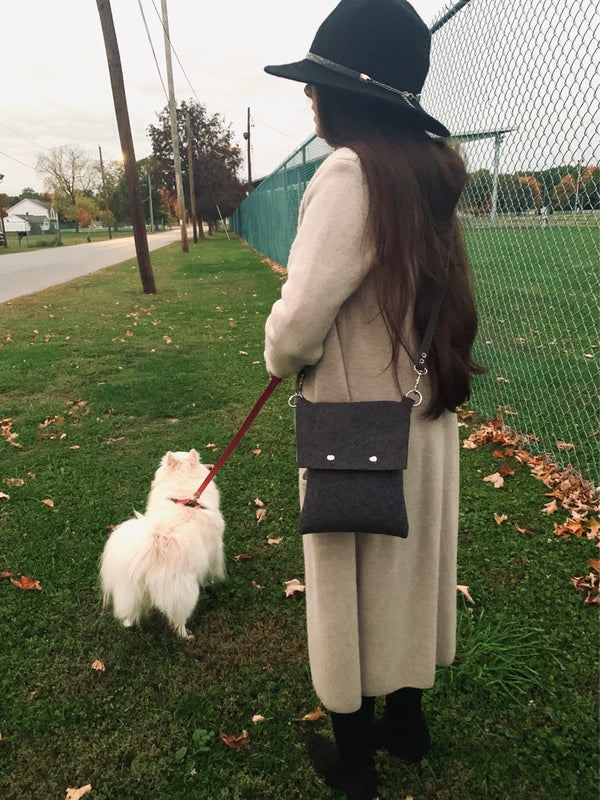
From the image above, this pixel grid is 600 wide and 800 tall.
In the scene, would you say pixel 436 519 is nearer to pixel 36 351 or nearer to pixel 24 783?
pixel 24 783

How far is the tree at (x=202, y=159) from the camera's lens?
4294 cm

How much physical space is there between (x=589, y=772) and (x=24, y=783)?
203 centimetres

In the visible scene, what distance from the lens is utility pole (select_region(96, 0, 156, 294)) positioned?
37.6 ft

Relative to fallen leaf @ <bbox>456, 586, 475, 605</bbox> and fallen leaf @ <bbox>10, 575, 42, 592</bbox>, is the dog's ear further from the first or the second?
fallen leaf @ <bbox>456, 586, 475, 605</bbox>

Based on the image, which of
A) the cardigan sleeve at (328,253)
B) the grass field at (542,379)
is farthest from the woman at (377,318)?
the grass field at (542,379)

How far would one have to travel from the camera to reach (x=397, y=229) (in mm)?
1348

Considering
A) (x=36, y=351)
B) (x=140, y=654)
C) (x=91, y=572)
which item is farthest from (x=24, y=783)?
(x=36, y=351)

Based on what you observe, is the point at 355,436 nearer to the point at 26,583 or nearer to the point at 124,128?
the point at 26,583

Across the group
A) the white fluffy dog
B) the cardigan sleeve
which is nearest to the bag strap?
the cardigan sleeve

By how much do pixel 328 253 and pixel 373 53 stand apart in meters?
0.51

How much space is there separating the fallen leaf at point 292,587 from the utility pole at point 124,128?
10942mm

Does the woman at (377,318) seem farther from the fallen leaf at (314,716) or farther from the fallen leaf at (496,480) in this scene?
the fallen leaf at (496,480)

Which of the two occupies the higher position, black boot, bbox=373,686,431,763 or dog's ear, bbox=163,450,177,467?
dog's ear, bbox=163,450,177,467

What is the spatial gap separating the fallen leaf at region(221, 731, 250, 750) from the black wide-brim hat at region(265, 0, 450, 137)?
2.21 metres
